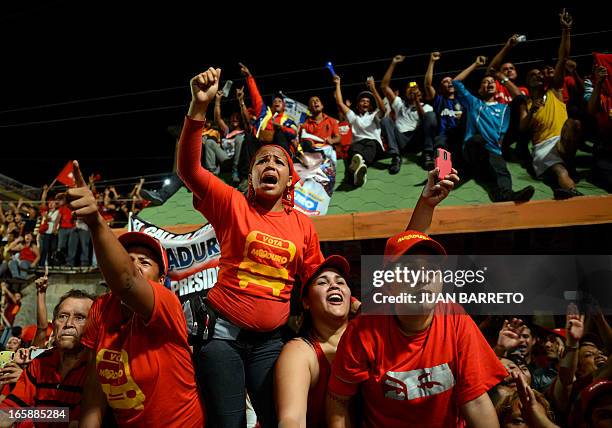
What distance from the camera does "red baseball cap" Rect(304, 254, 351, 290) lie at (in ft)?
8.84

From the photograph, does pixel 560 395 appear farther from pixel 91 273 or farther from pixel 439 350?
pixel 91 273

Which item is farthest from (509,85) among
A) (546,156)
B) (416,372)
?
(416,372)

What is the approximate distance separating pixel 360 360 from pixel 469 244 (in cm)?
387

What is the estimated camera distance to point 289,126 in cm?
813

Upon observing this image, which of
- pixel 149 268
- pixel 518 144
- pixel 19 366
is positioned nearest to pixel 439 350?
pixel 149 268

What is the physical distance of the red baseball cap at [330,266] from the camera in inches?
106

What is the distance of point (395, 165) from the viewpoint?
753 centimetres

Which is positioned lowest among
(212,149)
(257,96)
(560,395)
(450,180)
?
(560,395)

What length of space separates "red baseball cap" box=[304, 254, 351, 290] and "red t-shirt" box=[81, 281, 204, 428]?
0.78 metres

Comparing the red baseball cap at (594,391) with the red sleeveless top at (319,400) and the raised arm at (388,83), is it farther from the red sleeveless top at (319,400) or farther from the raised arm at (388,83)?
the raised arm at (388,83)

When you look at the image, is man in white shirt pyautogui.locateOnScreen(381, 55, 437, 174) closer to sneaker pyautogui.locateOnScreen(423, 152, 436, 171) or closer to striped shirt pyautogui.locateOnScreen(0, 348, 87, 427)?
sneaker pyautogui.locateOnScreen(423, 152, 436, 171)

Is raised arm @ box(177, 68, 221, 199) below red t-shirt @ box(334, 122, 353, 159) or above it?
below

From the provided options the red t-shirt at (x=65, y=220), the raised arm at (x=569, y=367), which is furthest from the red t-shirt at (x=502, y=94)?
the red t-shirt at (x=65, y=220)

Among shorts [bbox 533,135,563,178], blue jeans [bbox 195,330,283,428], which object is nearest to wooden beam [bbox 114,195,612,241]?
shorts [bbox 533,135,563,178]
